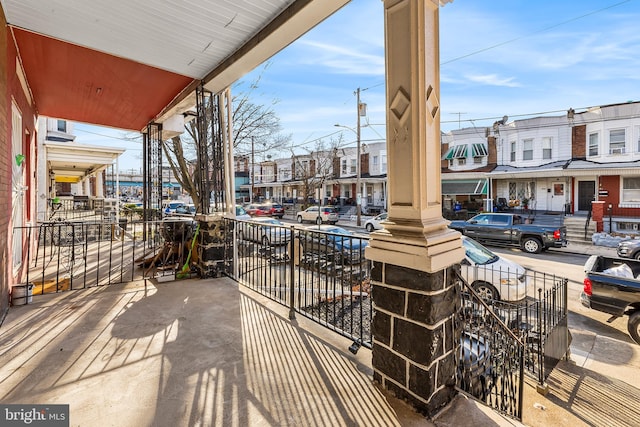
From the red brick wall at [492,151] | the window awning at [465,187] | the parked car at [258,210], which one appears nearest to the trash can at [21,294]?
the parked car at [258,210]

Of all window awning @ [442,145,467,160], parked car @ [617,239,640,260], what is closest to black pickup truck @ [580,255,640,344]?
parked car @ [617,239,640,260]

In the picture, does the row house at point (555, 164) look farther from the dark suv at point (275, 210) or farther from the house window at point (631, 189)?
the dark suv at point (275, 210)

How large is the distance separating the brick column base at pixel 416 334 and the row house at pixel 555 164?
55.3 feet

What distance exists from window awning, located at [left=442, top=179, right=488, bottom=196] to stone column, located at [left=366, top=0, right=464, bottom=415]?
1928cm

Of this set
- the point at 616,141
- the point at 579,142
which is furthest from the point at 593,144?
the point at 616,141

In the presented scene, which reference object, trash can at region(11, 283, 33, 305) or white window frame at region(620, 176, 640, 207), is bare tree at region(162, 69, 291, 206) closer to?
trash can at region(11, 283, 33, 305)

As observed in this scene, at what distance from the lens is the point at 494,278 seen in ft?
19.9

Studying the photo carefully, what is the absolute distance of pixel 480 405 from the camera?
7.07ft

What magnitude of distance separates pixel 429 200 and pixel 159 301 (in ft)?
12.2

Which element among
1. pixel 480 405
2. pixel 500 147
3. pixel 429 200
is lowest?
pixel 480 405

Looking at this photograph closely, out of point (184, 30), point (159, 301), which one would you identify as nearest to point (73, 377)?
point (159, 301)

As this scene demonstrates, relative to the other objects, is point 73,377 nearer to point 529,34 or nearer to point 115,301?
point 115,301

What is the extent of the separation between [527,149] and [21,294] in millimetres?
22294

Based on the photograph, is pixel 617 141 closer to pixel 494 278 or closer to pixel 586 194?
→ pixel 586 194
